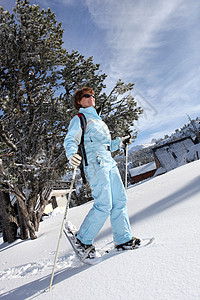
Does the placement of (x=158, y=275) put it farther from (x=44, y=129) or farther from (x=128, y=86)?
(x=128, y=86)

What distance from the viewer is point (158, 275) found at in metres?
1.16

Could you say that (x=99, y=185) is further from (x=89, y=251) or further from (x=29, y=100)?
(x=29, y=100)

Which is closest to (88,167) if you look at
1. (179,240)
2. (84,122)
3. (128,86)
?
(84,122)

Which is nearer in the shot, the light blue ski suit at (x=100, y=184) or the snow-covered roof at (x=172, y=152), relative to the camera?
the light blue ski suit at (x=100, y=184)

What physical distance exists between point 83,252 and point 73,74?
6.84 meters

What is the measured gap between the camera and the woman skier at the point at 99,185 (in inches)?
85.2

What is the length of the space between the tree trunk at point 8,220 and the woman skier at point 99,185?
4.54 metres

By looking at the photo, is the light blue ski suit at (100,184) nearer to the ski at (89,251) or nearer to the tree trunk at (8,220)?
the ski at (89,251)

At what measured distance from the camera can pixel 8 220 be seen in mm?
5867

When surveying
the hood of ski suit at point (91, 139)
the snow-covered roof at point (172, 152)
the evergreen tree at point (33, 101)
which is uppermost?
the evergreen tree at point (33, 101)

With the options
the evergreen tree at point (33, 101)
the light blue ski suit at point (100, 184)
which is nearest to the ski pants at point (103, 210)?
the light blue ski suit at point (100, 184)

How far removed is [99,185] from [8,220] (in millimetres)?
5015

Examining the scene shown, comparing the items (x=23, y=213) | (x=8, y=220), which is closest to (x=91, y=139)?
(x=23, y=213)

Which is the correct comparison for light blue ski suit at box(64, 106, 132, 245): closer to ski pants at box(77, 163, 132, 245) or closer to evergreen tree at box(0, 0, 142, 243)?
ski pants at box(77, 163, 132, 245)
